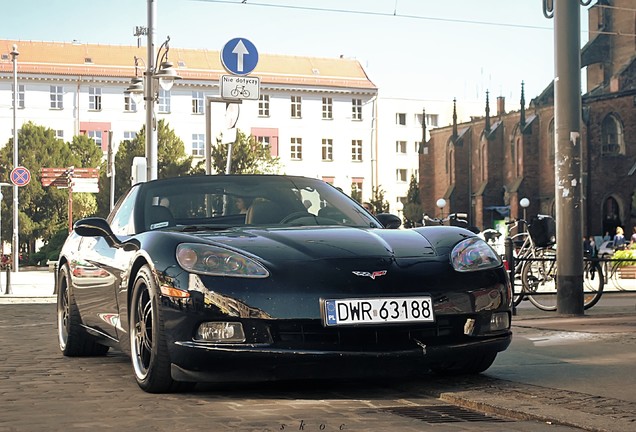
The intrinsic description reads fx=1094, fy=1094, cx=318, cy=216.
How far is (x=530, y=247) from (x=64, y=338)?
8.40 metres

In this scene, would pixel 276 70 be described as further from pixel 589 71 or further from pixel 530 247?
pixel 530 247

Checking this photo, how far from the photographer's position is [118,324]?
23.0 feet

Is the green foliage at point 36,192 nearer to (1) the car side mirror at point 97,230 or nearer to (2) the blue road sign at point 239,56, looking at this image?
(2) the blue road sign at point 239,56

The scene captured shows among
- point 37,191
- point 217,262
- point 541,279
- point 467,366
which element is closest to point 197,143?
point 37,191

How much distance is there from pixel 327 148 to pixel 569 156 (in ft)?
271

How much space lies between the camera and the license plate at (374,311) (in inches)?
225

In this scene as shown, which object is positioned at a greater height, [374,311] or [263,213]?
[263,213]

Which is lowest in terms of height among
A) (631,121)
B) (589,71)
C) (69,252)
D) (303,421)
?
(303,421)

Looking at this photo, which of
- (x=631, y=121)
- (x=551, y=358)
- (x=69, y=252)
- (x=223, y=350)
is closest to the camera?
(x=223, y=350)

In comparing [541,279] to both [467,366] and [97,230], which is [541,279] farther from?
[97,230]

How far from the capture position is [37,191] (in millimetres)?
64250

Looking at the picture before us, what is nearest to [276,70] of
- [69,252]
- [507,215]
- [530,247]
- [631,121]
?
[507,215]

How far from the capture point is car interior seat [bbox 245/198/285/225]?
704 cm

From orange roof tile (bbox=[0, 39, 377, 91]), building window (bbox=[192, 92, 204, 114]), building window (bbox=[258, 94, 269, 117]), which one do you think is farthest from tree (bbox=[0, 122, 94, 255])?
building window (bbox=[258, 94, 269, 117])
